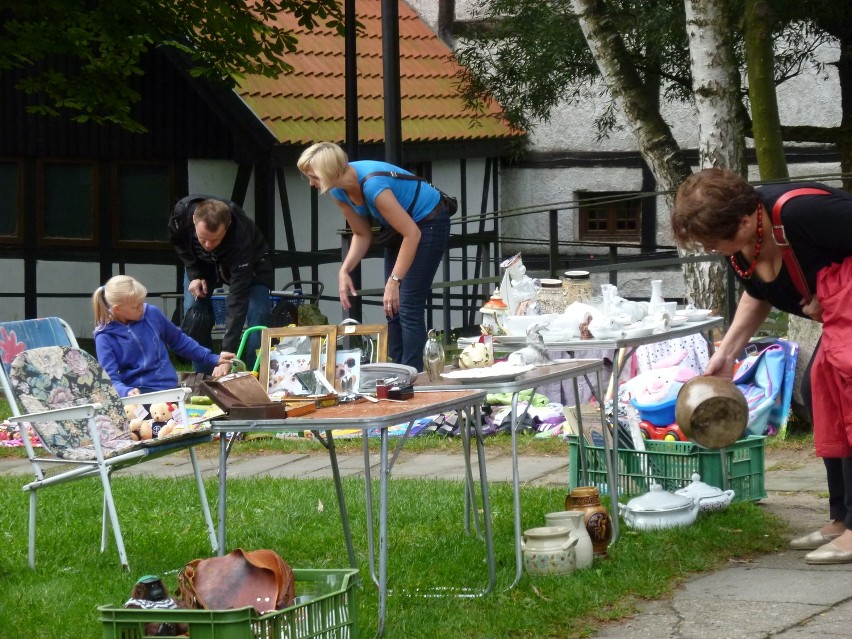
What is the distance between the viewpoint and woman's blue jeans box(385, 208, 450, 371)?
6.93 meters

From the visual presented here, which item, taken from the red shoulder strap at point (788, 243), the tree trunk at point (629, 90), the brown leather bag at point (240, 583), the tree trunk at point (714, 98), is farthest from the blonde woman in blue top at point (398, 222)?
the tree trunk at point (629, 90)

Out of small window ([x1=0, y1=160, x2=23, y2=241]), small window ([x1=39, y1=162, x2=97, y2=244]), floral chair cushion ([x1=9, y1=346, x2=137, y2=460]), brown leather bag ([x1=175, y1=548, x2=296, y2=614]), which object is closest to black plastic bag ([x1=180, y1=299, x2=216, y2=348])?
floral chair cushion ([x1=9, y1=346, x2=137, y2=460])

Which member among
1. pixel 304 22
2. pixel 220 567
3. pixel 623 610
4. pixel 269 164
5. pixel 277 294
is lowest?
pixel 623 610

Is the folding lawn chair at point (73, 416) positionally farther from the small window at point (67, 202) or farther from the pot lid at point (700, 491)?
the small window at point (67, 202)

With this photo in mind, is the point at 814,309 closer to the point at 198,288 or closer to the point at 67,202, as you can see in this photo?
the point at 198,288

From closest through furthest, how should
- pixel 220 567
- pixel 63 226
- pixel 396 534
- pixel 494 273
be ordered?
pixel 220 567 → pixel 396 534 → pixel 63 226 → pixel 494 273

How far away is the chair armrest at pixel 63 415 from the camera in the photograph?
476cm

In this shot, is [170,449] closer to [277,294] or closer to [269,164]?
[277,294]

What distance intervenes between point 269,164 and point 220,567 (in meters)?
10.9

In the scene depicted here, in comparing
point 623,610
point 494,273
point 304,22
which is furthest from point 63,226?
point 623,610

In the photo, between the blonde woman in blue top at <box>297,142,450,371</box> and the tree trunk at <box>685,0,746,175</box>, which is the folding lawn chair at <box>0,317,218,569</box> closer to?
the blonde woman in blue top at <box>297,142,450,371</box>

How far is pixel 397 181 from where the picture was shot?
→ 668 centimetres

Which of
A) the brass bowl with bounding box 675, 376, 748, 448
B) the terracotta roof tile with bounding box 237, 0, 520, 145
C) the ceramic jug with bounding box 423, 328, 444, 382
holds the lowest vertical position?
the brass bowl with bounding box 675, 376, 748, 448

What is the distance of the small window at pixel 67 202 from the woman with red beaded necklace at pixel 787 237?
11024 millimetres
